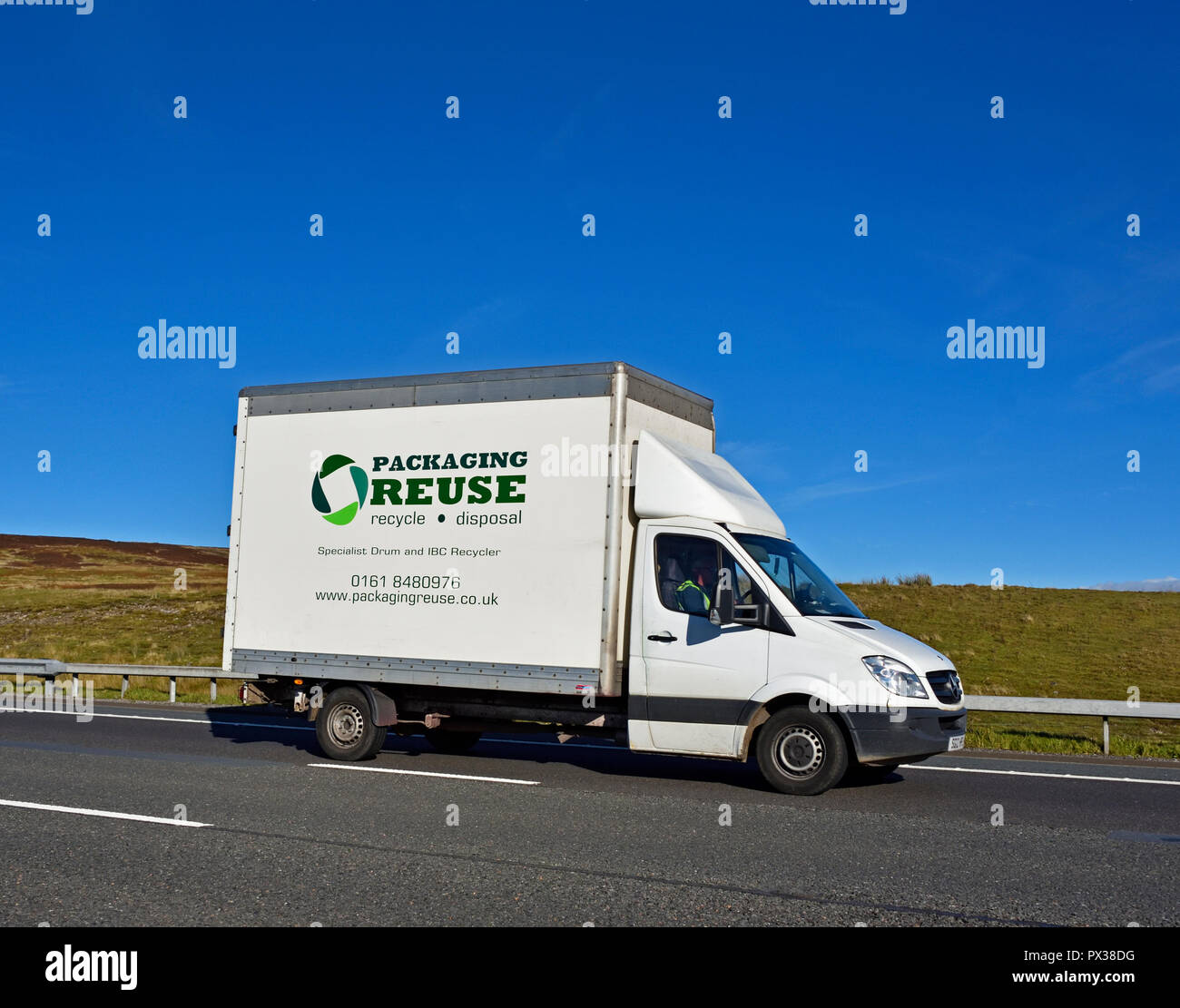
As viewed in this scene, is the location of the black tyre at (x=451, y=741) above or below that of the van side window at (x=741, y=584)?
below

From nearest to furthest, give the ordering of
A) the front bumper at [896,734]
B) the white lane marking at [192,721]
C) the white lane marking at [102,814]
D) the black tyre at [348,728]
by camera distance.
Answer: the white lane marking at [102,814]
the front bumper at [896,734]
the black tyre at [348,728]
the white lane marking at [192,721]

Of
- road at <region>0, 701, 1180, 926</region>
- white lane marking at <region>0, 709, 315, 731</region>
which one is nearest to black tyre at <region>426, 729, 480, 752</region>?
road at <region>0, 701, 1180, 926</region>

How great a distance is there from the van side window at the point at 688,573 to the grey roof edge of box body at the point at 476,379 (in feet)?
5.45

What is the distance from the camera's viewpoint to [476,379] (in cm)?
1098

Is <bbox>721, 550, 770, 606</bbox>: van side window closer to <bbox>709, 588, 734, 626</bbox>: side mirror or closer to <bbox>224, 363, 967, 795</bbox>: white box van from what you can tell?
<bbox>224, 363, 967, 795</bbox>: white box van

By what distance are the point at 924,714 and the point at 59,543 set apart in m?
82.7

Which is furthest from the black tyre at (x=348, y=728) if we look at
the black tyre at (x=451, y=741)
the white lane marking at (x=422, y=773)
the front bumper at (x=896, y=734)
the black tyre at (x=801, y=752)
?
the front bumper at (x=896, y=734)

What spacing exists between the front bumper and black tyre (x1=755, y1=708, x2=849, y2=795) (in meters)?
0.17

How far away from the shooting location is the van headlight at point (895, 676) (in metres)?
9.20

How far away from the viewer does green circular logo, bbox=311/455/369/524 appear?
1146 cm

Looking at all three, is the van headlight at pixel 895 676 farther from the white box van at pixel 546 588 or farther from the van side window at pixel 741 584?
the van side window at pixel 741 584

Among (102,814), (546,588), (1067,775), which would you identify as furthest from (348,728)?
(1067,775)

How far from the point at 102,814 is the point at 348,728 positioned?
3.59 m
